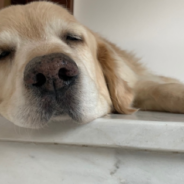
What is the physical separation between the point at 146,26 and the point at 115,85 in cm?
158

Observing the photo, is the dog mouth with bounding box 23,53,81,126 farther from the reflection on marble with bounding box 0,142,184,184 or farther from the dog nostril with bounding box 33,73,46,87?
the reflection on marble with bounding box 0,142,184,184

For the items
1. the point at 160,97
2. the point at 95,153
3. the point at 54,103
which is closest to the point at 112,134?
the point at 95,153

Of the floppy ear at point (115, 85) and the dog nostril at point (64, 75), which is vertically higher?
the dog nostril at point (64, 75)

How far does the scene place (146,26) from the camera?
2.60m

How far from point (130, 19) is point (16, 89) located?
6.69 ft

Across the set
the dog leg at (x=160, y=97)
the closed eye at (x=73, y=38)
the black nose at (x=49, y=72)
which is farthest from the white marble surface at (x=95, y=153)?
the closed eye at (x=73, y=38)

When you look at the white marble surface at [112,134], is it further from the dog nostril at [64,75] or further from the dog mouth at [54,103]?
the dog nostril at [64,75]

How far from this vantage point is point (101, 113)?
3.10ft

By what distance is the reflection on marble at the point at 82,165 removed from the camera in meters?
0.76

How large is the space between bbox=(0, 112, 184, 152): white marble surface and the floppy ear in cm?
36

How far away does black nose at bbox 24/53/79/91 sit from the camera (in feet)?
2.39

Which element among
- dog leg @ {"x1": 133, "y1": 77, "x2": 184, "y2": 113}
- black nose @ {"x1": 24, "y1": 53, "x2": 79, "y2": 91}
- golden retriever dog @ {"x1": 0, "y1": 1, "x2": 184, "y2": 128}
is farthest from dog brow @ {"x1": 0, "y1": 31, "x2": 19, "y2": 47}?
dog leg @ {"x1": 133, "y1": 77, "x2": 184, "y2": 113}

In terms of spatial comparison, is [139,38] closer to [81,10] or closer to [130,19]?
[130,19]

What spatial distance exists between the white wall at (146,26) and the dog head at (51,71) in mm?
1321
